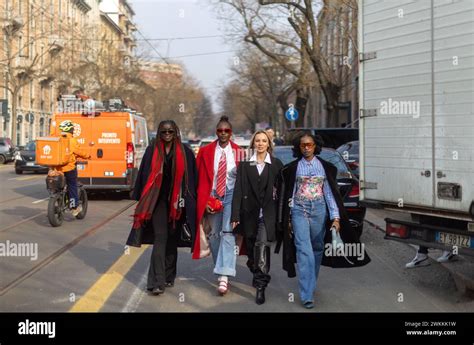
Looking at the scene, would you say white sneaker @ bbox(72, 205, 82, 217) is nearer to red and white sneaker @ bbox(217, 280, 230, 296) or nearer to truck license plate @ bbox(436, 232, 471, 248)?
red and white sneaker @ bbox(217, 280, 230, 296)

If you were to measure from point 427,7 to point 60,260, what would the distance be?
5.52 metres

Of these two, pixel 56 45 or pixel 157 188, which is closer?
pixel 157 188

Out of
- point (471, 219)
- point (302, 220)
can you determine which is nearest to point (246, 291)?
point (302, 220)

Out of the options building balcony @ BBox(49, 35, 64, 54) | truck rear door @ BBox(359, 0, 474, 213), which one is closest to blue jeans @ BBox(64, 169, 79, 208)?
truck rear door @ BBox(359, 0, 474, 213)

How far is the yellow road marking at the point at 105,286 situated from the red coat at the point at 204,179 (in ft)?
3.38

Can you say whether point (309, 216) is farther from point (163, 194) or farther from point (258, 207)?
point (163, 194)

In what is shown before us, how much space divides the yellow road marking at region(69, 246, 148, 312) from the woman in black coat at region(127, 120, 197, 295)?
0.52 m

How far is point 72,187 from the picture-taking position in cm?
1123

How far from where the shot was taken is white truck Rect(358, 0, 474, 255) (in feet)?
18.5

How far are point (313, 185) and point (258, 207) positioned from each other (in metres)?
0.61

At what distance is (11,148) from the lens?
3719 centimetres

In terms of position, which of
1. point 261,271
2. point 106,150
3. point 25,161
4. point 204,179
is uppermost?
point 106,150

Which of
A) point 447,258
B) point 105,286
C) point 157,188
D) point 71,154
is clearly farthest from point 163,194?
point 71,154
